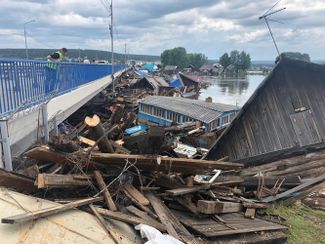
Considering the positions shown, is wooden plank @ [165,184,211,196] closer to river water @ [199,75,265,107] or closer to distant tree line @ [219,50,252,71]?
river water @ [199,75,265,107]

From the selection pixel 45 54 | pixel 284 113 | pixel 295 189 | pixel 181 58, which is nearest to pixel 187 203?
pixel 295 189

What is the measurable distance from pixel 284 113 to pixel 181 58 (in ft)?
414

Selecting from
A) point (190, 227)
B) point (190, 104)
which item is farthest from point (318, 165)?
point (190, 104)

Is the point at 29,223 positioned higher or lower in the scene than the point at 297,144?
higher

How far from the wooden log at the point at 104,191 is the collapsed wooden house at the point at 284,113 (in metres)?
8.11

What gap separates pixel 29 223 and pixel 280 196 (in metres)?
6.20

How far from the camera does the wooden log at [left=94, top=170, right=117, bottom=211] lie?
5764mm

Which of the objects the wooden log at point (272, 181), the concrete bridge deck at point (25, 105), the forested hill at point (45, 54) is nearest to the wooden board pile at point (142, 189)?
the concrete bridge deck at point (25, 105)

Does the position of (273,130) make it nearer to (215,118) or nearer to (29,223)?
(215,118)

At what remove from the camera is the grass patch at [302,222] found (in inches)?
256

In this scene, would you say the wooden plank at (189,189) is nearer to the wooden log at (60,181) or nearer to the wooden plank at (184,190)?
the wooden plank at (184,190)

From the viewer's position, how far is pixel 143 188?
6609mm

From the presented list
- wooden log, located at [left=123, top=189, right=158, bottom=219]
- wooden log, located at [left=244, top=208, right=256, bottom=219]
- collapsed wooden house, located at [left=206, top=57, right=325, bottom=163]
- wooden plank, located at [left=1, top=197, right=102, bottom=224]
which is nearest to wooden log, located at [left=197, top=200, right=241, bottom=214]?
wooden log, located at [left=244, top=208, right=256, bottom=219]

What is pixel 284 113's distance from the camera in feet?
43.4
